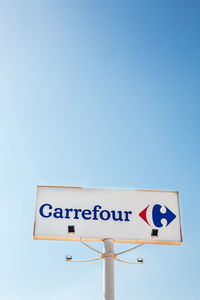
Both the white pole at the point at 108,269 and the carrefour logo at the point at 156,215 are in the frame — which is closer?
the white pole at the point at 108,269

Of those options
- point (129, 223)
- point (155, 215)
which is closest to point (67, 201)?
point (129, 223)

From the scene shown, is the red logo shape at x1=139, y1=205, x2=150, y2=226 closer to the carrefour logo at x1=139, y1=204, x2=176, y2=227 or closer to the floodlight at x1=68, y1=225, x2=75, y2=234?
the carrefour logo at x1=139, y1=204, x2=176, y2=227

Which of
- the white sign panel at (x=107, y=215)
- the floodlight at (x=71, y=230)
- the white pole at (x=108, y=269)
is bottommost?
the white pole at (x=108, y=269)

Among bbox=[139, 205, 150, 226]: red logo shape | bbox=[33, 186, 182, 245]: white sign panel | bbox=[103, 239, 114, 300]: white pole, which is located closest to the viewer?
bbox=[103, 239, 114, 300]: white pole

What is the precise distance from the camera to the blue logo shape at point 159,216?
44.0 feet

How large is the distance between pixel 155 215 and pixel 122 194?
1.53 meters

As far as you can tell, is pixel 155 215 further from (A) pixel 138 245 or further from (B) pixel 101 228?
(B) pixel 101 228

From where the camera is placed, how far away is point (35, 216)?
13016 mm

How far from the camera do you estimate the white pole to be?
11.6 meters

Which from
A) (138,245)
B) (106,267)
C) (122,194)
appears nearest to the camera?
(106,267)

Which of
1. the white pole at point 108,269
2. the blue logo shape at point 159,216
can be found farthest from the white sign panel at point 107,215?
the white pole at point 108,269

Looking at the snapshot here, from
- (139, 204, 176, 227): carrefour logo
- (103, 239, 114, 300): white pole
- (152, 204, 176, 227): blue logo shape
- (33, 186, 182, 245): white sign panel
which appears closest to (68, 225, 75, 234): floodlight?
(33, 186, 182, 245): white sign panel

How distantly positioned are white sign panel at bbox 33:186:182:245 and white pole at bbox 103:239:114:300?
1.10ft

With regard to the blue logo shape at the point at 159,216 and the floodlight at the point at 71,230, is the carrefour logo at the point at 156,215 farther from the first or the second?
the floodlight at the point at 71,230
